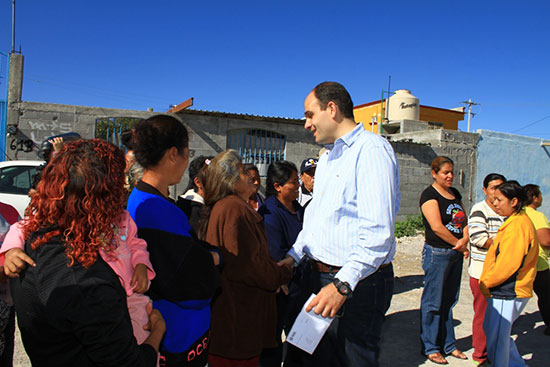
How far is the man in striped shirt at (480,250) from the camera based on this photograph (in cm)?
368

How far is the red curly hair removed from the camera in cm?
123

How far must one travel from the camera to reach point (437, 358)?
3693 mm

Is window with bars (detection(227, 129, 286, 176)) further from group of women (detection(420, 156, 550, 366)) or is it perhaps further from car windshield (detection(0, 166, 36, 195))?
group of women (detection(420, 156, 550, 366))

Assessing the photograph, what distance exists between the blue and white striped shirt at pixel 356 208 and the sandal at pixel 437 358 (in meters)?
2.35

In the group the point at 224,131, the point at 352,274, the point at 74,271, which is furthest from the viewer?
the point at 224,131

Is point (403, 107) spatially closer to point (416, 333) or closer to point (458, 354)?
point (416, 333)

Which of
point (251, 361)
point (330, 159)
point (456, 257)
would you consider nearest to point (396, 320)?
point (456, 257)

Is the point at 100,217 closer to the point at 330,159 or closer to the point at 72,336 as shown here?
the point at 72,336

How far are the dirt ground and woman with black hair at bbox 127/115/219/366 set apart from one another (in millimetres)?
2428

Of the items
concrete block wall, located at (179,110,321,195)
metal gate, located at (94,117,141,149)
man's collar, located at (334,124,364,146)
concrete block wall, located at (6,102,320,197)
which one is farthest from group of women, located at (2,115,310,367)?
metal gate, located at (94,117,141,149)

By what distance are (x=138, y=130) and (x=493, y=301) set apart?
10.4 feet

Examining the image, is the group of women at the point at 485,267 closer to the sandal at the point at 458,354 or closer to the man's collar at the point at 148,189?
the sandal at the point at 458,354

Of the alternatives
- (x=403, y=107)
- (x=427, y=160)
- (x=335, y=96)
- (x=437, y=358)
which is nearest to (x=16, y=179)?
(x=335, y=96)

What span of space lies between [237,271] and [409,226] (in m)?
10.1
